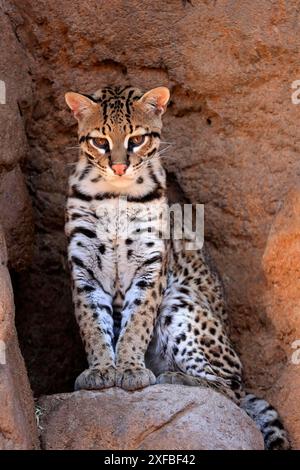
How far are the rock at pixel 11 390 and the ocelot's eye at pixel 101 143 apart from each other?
52.5 inches

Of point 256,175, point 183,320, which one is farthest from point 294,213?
point 183,320

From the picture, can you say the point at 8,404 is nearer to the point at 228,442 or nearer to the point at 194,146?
the point at 228,442

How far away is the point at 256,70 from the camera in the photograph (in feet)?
26.2

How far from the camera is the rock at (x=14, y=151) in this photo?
7957mm

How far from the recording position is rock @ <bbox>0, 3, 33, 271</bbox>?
7957mm

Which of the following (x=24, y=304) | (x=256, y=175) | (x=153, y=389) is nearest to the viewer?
(x=153, y=389)

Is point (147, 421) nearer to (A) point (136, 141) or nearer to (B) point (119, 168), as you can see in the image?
(B) point (119, 168)

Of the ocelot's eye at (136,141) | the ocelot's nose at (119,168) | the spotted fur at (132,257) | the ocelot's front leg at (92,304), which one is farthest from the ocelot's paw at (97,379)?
the ocelot's eye at (136,141)

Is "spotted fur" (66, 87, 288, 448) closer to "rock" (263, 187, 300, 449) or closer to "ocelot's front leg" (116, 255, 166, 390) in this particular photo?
"ocelot's front leg" (116, 255, 166, 390)

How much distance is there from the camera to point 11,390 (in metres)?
6.02

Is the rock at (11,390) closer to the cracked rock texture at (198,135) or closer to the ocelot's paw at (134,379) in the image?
the ocelot's paw at (134,379)

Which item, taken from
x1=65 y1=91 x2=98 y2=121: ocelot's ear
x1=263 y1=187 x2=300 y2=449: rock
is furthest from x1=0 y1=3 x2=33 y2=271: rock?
x1=263 y1=187 x2=300 y2=449: rock

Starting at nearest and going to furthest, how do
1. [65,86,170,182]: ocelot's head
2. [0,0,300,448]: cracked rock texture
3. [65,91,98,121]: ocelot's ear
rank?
[65,86,170,182]: ocelot's head → [65,91,98,121]: ocelot's ear → [0,0,300,448]: cracked rock texture
